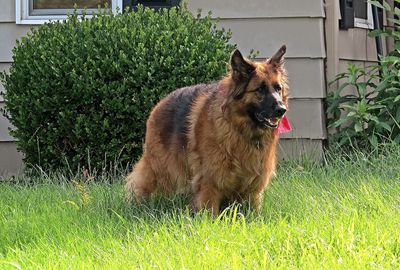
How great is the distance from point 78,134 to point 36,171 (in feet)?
1.89

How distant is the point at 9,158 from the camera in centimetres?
796

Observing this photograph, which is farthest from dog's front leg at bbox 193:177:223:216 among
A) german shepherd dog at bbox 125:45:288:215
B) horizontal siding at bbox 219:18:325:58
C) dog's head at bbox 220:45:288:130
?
horizontal siding at bbox 219:18:325:58

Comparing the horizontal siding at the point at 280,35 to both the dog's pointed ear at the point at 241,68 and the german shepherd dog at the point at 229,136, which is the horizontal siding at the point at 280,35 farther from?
the dog's pointed ear at the point at 241,68

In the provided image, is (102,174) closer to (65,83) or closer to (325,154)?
(65,83)

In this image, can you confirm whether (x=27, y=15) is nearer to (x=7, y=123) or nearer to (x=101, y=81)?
(x=7, y=123)

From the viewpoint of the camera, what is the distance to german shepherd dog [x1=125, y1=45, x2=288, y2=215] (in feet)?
16.5

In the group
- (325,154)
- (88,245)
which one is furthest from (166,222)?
(325,154)

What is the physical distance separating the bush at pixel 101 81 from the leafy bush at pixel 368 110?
4.11ft

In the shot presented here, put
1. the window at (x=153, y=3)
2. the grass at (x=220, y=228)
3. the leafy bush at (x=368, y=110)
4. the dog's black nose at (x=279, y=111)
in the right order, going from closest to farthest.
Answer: the grass at (x=220, y=228) → the dog's black nose at (x=279, y=111) → the leafy bush at (x=368, y=110) → the window at (x=153, y=3)

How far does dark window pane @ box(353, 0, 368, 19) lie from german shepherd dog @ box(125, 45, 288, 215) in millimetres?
3571

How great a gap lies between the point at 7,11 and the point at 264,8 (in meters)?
2.48

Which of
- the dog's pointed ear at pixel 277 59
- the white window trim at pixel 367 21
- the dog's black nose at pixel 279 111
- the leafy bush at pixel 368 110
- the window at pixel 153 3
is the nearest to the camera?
the dog's black nose at pixel 279 111

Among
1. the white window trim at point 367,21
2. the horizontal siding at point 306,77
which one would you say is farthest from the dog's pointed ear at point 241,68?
the white window trim at point 367,21

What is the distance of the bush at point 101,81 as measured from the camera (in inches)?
264
